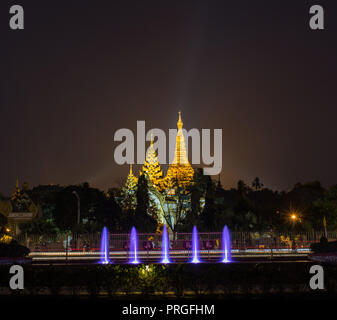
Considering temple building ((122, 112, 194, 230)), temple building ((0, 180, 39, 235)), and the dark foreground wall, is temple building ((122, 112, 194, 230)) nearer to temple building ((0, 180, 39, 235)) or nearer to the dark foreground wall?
temple building ((0, 180, 39, 235))

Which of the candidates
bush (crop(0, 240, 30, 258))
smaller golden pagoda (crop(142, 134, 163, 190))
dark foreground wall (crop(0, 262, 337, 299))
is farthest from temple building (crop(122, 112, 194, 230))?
dark foreground wall (crop(0, 262, 337, 299))

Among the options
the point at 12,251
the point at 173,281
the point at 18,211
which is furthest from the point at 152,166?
the point at 173,281

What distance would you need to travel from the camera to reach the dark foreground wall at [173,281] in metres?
19.4

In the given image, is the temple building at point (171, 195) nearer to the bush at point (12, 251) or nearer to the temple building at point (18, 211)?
the temple building at point (18, 211)

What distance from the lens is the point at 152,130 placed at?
75125 millimetres

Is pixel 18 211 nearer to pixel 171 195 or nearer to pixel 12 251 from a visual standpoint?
pixel 171 195

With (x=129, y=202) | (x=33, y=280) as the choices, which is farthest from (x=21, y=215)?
(x=33, y=280)

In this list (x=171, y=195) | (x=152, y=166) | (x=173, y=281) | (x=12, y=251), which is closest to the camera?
(x=173, y=281)

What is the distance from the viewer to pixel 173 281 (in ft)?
64.0

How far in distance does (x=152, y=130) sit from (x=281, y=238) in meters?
42.5

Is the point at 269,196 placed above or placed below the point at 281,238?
above

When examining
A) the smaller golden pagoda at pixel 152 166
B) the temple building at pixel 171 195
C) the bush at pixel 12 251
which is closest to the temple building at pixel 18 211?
the temple building at pixel 171 195

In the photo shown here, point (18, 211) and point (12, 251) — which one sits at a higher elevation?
point (18, 211)
